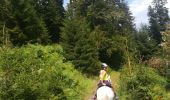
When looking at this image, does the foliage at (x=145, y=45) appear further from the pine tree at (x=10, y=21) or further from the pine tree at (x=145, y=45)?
the pine tree at (x=10, y=21)

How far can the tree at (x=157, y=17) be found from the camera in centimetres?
9200

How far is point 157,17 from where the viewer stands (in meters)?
97.0

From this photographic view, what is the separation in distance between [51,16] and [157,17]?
31976 mm

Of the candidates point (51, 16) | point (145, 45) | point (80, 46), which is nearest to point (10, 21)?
point (80, 46)

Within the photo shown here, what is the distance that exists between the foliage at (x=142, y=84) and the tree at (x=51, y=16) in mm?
45677

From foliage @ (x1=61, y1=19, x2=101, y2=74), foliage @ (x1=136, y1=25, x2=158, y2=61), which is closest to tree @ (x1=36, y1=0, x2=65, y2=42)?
foliage @ (x1=61, y1=19, x2=101, y2=74)

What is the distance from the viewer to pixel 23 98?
20859mm

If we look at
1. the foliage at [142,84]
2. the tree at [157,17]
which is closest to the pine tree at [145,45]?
the tree at [157,17]

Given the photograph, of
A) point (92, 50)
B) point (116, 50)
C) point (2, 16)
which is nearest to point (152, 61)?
point (92, 50)

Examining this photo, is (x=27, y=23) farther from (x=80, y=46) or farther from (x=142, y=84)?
(x=142, y=84)

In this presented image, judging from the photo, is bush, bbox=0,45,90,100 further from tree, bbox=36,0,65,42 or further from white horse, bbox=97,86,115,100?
tree, bbox=36,0,65,42

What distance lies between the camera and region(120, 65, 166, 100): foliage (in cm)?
2712

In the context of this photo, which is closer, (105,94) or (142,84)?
(105,94)

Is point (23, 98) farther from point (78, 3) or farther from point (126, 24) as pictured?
point (126, 24)
